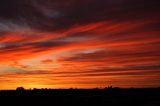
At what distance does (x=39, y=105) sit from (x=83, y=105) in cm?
805

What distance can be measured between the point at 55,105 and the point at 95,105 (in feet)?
23.5

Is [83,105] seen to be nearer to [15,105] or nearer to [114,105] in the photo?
[114,105]

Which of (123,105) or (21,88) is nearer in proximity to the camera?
(123,105)

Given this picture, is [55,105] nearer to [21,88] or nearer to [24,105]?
[24,105]

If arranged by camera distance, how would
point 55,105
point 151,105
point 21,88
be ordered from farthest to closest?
1. point 21,88
2. point 55,105
3. point 151,105

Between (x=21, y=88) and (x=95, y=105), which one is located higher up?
(x=21, y=88)

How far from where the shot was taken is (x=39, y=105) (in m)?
63.2

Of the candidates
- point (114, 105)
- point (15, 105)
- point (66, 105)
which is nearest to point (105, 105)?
point (114, 105)

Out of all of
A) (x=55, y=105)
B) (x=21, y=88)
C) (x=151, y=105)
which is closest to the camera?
(x=151, y=105)

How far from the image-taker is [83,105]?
6091 cm

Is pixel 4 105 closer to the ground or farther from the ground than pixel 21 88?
closer to the ground

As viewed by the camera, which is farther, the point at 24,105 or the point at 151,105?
the point at 24,105

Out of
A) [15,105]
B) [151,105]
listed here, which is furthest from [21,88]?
[151,105]

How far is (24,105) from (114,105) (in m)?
15.6
